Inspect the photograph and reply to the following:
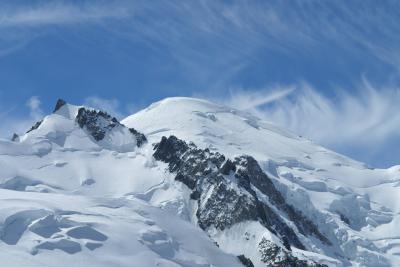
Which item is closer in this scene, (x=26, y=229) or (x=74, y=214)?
(x=26, y=229)

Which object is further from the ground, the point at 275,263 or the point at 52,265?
the point at 275,263

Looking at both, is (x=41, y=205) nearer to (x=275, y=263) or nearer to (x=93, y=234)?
(x=93, y=234)

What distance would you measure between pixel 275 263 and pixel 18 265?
63.2 meters

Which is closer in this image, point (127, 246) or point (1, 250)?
point (1, 250)

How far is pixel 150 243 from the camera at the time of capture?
191 m

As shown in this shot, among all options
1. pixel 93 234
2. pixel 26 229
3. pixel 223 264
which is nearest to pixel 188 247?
pixel 223 264

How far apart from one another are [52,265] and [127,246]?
21749 mm

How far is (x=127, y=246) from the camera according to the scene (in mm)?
184250

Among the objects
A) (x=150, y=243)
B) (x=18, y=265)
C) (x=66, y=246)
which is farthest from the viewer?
(x=150, y=243)

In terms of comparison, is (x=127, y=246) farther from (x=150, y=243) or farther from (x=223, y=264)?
(x=223, y=264)

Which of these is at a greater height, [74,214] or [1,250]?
[74,214]

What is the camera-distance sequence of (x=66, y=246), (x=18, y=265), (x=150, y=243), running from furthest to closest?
(x=150, y=243) < (x=66, y=246) < (x=18, y=265)

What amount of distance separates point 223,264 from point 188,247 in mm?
8846

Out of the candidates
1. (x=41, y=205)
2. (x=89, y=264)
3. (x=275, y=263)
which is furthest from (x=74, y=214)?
(x=275, y=263)
